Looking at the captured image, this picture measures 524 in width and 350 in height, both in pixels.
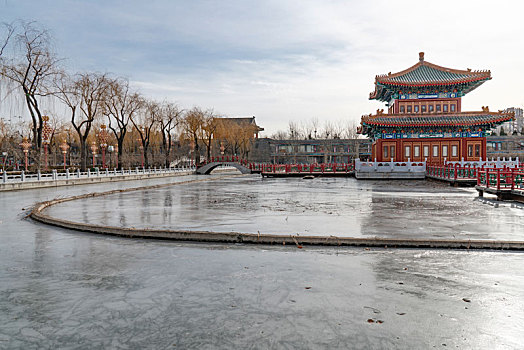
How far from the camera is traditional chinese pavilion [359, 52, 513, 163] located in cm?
3512

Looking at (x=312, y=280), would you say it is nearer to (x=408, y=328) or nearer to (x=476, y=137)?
(x=408, y=328)

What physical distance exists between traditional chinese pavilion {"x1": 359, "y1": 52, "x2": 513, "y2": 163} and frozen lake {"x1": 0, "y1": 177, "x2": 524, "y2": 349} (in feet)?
94.8

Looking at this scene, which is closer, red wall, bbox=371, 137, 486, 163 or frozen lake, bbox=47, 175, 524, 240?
frozen lake, bbox=47, 175, 524, 240

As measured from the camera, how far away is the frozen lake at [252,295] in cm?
344

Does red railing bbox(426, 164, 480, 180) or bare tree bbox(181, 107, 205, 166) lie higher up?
bare tree bbox(181, 107, 205, 166)

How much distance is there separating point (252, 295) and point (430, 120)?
113ft

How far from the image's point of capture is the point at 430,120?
35188 millimetres

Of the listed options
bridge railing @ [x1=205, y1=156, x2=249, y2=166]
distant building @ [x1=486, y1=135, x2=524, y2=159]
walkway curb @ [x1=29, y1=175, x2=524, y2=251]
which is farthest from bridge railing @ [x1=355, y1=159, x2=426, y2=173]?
distant building @ [x1=486, y1=135, x2=524, y2=159]

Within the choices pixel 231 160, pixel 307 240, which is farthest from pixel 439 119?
pixel 307 240

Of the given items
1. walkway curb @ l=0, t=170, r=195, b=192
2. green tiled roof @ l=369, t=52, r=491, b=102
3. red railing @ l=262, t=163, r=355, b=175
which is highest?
green tiled roof @ l=369, t=52, r=491, b=102

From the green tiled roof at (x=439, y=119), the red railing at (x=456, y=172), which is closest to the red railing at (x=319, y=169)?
the green tiled roof at (x=439, y=119)

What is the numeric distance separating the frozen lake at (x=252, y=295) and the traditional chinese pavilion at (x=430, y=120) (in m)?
28.9

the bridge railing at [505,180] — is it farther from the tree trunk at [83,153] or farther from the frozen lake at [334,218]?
Result: the tree trunk at [83,153]

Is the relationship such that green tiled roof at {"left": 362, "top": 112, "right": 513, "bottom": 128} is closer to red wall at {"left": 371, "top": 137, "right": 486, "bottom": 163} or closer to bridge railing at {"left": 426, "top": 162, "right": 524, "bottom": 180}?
red wall at {"left": 371, "top": 137, "right": 486, "bottom": 163}
